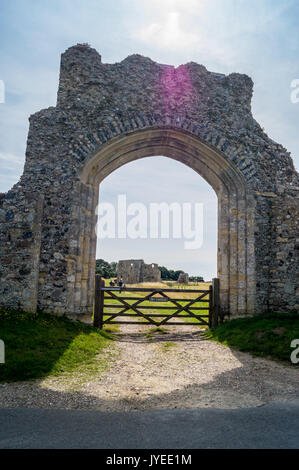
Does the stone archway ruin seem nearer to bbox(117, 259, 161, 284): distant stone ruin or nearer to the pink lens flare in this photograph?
the pink lens flare

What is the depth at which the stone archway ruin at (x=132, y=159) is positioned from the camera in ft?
28.8

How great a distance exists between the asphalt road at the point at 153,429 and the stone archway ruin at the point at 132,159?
5136 mm

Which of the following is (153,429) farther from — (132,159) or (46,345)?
(132,159)

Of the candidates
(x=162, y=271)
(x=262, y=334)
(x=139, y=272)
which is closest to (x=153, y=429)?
(x=262, y=334)

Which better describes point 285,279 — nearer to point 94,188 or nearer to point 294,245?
point 294,245

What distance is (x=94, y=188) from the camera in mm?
10094

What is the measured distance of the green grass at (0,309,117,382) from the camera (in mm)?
5373

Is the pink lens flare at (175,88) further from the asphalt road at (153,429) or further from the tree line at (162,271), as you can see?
the tree line at (162,271)

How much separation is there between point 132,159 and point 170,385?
8.00 meters

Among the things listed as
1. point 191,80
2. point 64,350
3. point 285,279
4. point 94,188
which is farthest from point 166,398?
point 191,80

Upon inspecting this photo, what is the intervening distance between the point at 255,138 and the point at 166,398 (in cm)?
890

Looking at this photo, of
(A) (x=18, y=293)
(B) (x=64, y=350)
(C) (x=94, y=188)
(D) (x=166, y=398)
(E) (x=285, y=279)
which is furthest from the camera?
(C) (x=94, y=188)

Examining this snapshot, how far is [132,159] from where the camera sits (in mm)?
11172

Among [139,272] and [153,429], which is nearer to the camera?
[153,429]
